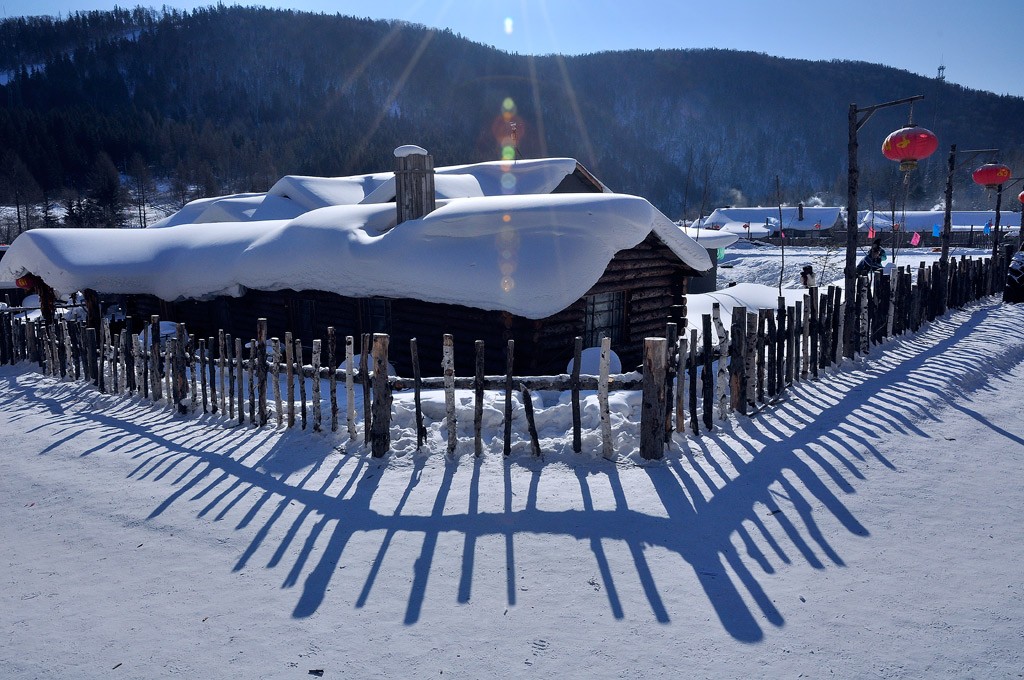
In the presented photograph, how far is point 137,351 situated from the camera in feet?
32.2

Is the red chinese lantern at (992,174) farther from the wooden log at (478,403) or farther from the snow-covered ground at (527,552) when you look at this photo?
the wooden log at (478,403)

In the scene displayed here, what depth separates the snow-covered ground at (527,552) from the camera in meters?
3.68

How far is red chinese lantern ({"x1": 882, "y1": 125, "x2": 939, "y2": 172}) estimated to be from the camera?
8.93 m

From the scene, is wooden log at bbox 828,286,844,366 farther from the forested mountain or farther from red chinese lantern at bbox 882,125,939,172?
the forested mountain

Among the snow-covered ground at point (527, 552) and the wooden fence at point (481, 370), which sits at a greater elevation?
the wooden fence at point (481, 370)

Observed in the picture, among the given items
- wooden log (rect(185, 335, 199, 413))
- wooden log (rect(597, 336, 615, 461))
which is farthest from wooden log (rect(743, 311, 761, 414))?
wooden log (rect(185, 335, 199, 413))

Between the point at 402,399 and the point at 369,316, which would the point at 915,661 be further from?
the point at 369,316

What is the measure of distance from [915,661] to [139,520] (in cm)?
595

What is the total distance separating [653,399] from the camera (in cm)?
630

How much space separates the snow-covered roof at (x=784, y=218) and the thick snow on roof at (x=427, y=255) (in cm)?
5630

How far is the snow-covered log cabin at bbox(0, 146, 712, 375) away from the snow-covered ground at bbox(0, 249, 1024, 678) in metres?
2.61

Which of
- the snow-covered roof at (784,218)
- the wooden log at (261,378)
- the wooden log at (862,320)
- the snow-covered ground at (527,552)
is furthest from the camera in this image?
the snow-covered roof at (784,218)

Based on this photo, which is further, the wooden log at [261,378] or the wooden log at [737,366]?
the wooden log at [261,378]

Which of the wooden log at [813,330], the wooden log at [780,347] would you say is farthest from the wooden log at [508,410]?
the wooden log at [813,330]
